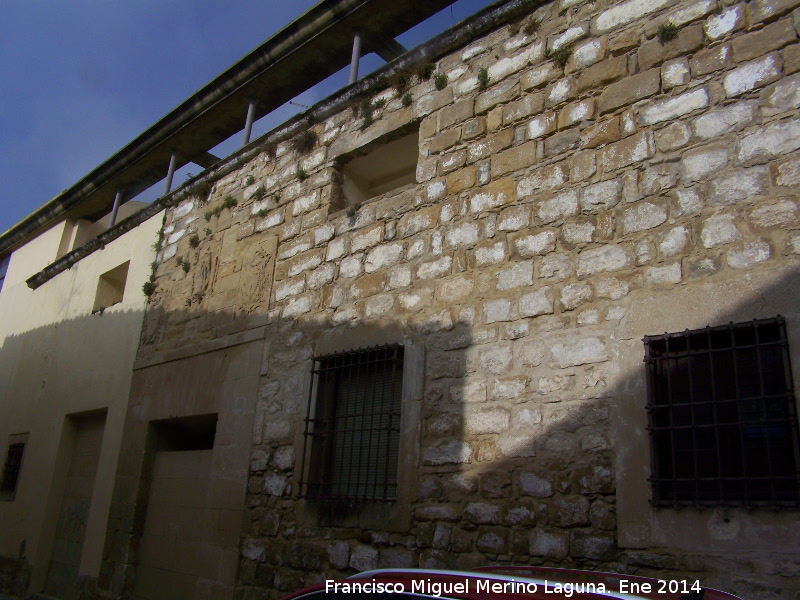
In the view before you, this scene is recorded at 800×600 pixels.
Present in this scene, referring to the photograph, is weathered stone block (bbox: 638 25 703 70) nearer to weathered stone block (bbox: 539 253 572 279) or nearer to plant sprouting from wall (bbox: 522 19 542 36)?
plant sprouting from wall (bbox: 522 19 542 36)

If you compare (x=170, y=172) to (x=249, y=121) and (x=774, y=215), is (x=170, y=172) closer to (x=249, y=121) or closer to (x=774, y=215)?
(x=249, y=121)

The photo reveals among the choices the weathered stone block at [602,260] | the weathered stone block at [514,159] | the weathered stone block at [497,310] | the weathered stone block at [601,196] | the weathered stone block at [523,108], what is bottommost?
the weathered stone block at [497,310]

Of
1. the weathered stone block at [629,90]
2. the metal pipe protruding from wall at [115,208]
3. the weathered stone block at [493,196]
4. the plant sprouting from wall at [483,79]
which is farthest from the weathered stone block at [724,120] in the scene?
the metal pipe protruding from wall at [115,208]

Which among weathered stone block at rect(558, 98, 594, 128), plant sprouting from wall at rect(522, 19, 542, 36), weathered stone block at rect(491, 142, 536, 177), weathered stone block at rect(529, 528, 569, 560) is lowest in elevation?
weathered stone block at rect(529, 528, 569, 560)

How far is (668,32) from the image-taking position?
15.0ft

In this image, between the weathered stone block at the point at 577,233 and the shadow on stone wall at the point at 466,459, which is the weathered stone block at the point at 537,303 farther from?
the weathered stone block at the point at 577,233

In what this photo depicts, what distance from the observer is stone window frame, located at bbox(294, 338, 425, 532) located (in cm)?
480

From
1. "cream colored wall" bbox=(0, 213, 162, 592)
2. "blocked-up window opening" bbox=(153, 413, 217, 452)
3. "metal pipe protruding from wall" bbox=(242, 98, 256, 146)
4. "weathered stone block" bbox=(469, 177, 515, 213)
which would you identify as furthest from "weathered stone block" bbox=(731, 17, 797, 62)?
"cream colored wall" bbox=(0, 213, 162, 592)

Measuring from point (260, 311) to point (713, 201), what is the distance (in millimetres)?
4210

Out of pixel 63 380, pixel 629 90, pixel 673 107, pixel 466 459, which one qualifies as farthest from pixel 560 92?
pixel 63 380

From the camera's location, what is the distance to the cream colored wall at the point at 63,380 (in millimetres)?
8117

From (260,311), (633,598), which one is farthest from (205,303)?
(633,598)

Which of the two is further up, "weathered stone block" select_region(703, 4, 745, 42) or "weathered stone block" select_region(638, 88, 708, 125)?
"weathered stone block" select_region(703, 4, 745, 42)

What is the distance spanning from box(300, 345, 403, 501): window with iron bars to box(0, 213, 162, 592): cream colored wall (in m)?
3.31
